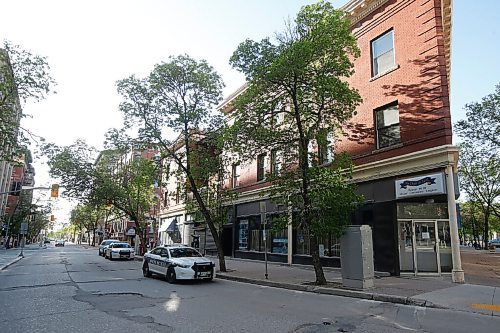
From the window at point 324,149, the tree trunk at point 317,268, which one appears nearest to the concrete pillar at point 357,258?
the tree trunk at point 317,268

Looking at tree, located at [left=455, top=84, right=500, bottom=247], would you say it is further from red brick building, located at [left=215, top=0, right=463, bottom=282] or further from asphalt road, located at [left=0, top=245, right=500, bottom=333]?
asphalt road, located at [left=0, top=245, right=500, bottom=333]

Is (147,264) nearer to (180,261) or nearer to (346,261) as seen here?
(180,261)

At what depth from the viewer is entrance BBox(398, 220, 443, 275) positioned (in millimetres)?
15266

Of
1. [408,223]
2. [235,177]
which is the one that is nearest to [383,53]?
[408,223]

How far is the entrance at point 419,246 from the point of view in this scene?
601 inches

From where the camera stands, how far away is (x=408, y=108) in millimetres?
15492

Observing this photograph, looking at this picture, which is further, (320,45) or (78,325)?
(320,45)

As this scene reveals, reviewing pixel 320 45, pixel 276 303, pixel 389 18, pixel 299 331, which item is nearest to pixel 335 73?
pixel 320 45

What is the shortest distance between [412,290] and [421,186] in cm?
452

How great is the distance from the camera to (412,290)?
11.3 meters

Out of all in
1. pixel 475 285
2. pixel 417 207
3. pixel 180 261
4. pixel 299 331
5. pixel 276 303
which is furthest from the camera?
pixel 417 207

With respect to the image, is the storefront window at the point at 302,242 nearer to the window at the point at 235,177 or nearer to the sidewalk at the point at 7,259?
the window at the point at 235,177

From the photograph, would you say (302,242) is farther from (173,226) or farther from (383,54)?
(173,226)

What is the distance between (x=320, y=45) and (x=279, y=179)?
5.00 m
